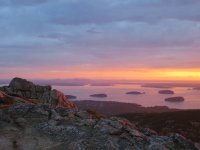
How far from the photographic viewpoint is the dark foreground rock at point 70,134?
76.4ft

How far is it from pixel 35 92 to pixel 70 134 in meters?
19.0

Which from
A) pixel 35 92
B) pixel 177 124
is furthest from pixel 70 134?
pixel 177 124

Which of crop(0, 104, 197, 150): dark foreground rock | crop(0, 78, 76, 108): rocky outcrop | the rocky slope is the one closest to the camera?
crop(0, 104, 197, 150): dark foreground rock

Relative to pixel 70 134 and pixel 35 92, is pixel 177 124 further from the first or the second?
pixel 70 134

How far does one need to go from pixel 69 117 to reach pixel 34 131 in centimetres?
289

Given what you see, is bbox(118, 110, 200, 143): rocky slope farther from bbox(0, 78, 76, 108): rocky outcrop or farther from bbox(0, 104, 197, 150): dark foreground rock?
bbox(0, 104, 197, 150): dark foreground rock

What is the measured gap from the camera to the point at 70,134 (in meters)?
24.4

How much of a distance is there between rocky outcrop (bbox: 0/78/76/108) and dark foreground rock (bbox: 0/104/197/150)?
38.9ft

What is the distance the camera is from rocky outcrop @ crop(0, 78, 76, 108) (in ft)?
129

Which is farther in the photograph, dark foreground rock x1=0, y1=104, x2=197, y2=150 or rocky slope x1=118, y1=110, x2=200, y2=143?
rocky slope x1=118, y1=110, x2=200, y2=143

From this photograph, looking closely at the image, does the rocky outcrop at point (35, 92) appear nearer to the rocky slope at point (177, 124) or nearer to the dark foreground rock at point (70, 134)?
the dark foreground rock at point (70, 134)

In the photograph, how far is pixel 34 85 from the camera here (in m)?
42.8

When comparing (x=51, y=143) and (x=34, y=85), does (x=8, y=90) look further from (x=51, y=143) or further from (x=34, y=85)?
(x=51, y=143)

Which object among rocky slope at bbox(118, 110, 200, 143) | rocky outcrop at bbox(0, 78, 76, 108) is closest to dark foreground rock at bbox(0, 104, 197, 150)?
rocky outcrop at bbox(0, 78, 76, 108)
